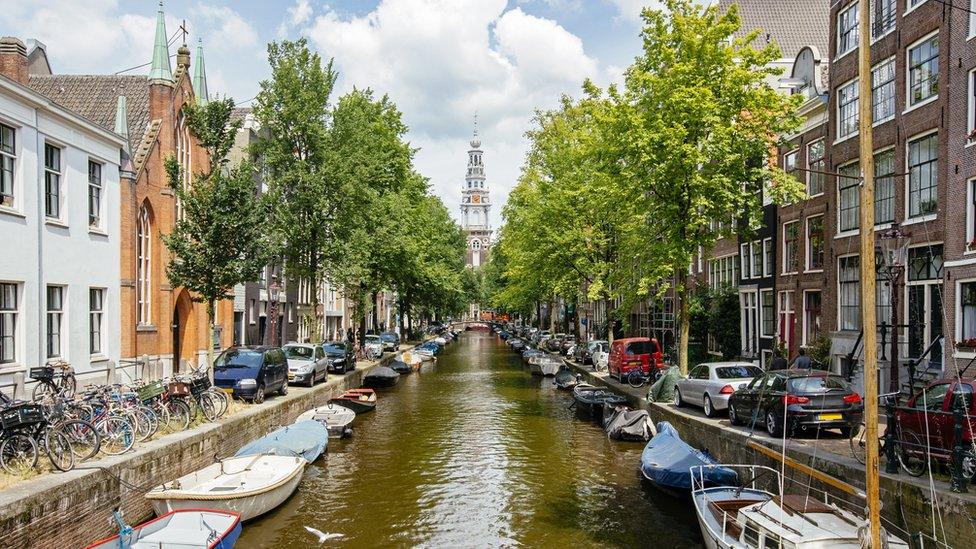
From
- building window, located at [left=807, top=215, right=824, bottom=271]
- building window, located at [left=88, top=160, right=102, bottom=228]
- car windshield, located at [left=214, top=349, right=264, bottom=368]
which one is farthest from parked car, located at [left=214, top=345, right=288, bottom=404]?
building window, located at [left=807, top=215, right=824, bottom=271]

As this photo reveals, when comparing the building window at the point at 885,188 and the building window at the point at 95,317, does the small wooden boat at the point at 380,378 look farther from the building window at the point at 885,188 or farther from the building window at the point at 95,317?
the building window at the point at 885,188

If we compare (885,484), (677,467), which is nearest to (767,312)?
(677,467)

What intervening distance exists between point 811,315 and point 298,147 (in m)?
24.3

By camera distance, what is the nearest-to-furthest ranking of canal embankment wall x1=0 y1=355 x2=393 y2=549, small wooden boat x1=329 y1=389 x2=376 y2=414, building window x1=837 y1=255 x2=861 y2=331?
canal embankment wall x1=0 y1=355 x2=393 y2=549
building window x1=837 y1=255 x2=861 y2=331
small wooden boat x1=329 y1=389 x2=376 y2=414

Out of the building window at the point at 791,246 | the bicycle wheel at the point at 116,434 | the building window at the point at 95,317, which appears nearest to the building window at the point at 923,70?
the building window at the point at 791,246

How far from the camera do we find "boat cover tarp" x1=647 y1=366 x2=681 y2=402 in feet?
84.0

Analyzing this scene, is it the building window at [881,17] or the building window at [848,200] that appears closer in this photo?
the building window at [881,17]

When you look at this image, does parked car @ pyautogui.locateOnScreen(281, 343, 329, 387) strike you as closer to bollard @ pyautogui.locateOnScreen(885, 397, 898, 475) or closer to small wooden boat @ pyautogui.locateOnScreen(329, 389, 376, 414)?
small wooden boat @ pyautogui.locateOnScreen(329, 389, 376, 414)

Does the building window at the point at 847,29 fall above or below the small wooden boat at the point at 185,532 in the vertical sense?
above

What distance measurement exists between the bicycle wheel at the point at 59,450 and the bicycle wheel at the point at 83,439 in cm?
51

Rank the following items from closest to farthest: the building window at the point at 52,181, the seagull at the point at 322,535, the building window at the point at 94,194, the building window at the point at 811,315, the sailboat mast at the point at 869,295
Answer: the sailboat mast at the point at 869,295
the seagull at the point at 322,535
the building window at the point at 52,181
the building window at the point at 94,194
the building window at the point at 811,315

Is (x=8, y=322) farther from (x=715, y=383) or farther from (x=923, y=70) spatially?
(x=923, y=70)

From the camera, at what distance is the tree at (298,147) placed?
113 feet

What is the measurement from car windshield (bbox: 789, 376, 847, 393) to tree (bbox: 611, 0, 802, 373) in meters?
8.52
